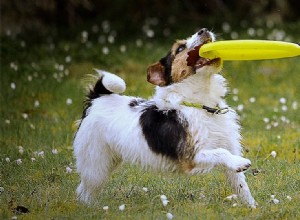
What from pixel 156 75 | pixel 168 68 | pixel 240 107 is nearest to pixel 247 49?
pixel 168 68

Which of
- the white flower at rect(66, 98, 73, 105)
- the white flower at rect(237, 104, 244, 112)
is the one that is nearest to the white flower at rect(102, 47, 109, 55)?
the white flower at rect(66, 98, 73, 105)

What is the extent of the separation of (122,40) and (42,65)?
2.24 meters

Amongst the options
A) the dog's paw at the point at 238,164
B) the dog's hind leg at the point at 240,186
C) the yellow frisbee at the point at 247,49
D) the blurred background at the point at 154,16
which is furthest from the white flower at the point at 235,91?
the dog's paw at the point at 238,164

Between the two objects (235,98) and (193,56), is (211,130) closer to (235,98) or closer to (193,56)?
(193,56)

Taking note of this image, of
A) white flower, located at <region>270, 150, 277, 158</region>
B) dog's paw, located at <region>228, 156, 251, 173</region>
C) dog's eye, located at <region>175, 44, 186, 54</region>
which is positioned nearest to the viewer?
dog's paw, located at <region>228, 156, 251, 173</region>

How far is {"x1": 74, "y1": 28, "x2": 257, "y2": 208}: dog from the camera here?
655 cm

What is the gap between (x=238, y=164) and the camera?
20.1ft

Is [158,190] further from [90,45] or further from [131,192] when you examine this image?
[90,45]

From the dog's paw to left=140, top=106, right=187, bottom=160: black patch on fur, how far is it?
0.50m

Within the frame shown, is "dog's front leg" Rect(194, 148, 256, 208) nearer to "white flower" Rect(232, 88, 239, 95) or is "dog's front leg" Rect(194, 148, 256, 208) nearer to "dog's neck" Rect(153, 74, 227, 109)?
"dog's neck" Rect(153, 74, 227, 109)

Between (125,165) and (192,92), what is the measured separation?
1716mm

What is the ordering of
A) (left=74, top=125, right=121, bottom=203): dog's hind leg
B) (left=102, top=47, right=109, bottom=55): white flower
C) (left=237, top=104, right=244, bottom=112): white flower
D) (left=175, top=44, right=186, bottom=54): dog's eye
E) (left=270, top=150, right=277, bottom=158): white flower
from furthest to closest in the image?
(left=102, top=47, right=109, bottom=55): white flower → (left=237, top=104, right=244, bottom=112): white flower → (left=270, top=150, right=277, bottom=158): white flower → (left=74, top=125, right=121, bottom=203): dog's hind leg → (left=175, top=44, right=186, bottom=54): dog's eye

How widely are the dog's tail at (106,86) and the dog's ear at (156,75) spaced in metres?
0.24

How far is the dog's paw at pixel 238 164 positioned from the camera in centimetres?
608
